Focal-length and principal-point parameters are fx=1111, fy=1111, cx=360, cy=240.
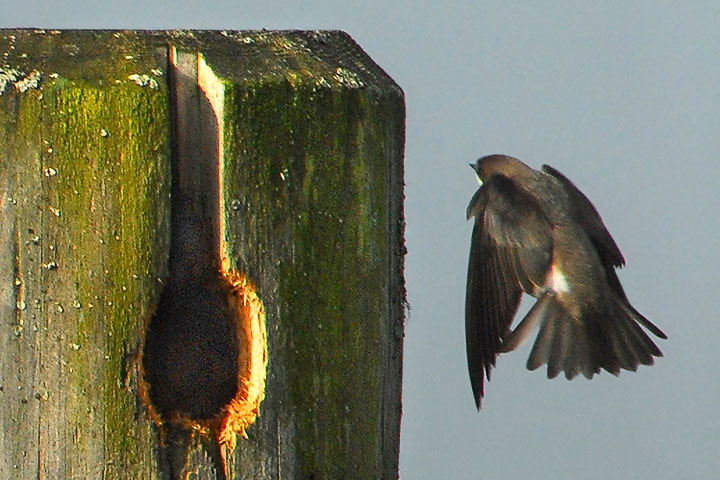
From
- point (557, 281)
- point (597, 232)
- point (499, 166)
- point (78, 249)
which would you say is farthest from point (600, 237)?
point (78, 249)

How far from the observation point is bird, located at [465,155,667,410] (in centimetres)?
344

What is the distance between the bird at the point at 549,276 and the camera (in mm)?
3439

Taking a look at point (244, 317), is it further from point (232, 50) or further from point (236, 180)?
point (232, 50)

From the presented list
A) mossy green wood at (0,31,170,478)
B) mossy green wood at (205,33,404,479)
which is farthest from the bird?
mossy green wood at (0,31,170,478)

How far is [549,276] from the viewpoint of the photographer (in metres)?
Answer: 3.73

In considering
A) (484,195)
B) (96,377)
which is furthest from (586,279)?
(96,377)

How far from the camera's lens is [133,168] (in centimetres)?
147

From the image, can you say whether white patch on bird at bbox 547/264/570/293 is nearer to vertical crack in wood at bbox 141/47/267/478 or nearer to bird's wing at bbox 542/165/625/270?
bird's wing at bbox 542/165/625/270

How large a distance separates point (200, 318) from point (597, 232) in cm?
258

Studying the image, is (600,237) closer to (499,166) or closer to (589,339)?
(589,339)

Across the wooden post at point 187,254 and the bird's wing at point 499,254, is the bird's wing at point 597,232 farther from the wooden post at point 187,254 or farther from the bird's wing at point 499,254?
the wooden post at point 187,254

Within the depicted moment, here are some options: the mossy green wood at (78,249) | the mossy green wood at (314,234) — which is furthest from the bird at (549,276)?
the mossy green wood at (78,249)

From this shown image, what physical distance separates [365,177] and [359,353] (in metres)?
0.25

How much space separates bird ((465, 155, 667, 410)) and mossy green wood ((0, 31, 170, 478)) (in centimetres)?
184
